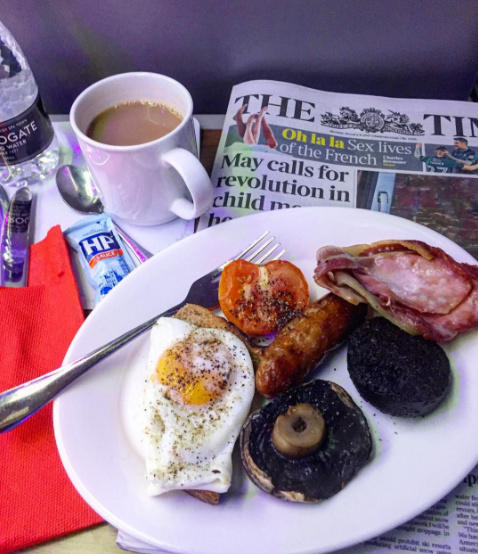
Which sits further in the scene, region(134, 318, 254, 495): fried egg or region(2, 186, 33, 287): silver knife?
region(2, 186, 33, 287): silver knife

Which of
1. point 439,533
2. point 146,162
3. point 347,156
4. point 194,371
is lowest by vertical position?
point 439,533

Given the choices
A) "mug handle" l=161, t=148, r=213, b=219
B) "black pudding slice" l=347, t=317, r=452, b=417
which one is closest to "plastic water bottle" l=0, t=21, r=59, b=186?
"mug handle" l=161, t=148, r=213, b=219

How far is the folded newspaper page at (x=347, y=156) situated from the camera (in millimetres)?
1190

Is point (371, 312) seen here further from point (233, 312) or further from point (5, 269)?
point (5, 269)

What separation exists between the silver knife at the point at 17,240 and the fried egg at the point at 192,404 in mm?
405

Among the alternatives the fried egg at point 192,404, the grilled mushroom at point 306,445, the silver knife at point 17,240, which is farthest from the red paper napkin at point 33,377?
the grilled mushroom at point 306,445

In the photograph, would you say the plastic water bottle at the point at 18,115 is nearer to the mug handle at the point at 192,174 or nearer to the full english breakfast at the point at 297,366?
the mug handle at the point at 192,174

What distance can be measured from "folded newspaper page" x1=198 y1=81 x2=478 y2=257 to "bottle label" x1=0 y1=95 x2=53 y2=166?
0.43 meters

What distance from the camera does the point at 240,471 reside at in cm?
79

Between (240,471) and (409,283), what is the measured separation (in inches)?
17.9

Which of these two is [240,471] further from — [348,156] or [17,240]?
[348,156]

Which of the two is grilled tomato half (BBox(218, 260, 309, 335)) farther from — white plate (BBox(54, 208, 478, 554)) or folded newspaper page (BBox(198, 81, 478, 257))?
folded newspaper page (BBox(198, 81, 478, 257))

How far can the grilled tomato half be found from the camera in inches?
37.4

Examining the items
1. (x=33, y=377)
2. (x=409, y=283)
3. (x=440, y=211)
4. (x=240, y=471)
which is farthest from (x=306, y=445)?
(x=440, y=211)
